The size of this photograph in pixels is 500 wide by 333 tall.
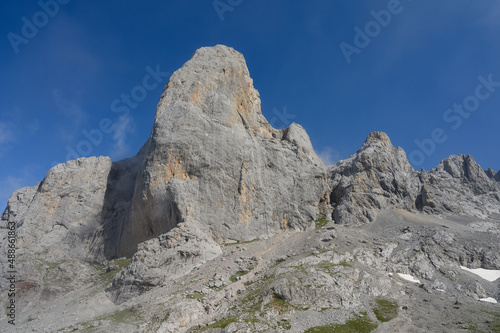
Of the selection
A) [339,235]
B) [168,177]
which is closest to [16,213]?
[168,177]

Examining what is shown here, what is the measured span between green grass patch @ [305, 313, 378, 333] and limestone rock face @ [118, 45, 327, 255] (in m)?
30.6

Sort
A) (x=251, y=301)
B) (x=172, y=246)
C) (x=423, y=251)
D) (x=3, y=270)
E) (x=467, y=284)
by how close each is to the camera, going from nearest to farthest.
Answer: (x=251, y=301) < (x=467, y=284) < (x=172, y=246) < (x=423, y=251) < (x=3, y=270)

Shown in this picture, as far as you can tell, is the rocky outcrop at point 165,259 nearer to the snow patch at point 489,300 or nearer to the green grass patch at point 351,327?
the green grass patch at point 351,327

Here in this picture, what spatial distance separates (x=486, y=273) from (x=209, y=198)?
49635 millimetres

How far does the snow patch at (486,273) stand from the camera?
51.8 meters

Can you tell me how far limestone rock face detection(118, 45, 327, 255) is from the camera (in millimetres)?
65500

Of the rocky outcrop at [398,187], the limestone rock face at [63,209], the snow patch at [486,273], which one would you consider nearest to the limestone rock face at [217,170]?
the rocky outcrop at [398,187]

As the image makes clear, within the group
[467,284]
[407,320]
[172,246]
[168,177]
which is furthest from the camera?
[168,177]

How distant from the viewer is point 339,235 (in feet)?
206

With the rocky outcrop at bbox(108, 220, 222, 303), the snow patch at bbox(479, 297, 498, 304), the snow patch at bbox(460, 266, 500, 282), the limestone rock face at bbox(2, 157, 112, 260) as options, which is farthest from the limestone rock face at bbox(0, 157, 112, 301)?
the snow patch at bbox(460, 266, 500, 282)

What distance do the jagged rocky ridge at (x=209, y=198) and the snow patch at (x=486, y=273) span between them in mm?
1267

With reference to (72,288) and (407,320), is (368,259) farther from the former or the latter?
(72,288)

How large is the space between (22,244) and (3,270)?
763 centimetres

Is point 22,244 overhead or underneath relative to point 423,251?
overhead
